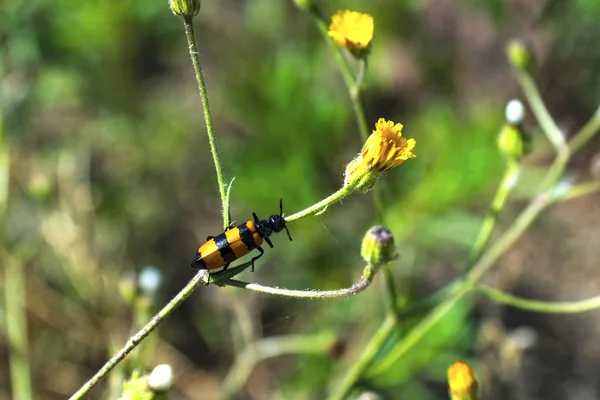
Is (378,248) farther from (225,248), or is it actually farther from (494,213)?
(494,213)

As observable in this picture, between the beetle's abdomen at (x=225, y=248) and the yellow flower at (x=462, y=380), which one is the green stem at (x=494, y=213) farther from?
the beetle's abdomen at (x=225, y=248)

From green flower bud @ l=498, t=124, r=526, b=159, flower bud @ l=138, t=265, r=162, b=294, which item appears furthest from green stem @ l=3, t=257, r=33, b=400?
green flower bud @ l=498, t=124, r=526, b=159

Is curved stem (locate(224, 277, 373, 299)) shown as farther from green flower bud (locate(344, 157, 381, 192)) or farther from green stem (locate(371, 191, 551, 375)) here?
green stem (locate(371, 191, 551, 375))

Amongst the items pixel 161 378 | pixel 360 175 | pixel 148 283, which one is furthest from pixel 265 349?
pixel 360 175

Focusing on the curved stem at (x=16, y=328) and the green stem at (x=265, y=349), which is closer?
the green stem at (x=265, y=349)

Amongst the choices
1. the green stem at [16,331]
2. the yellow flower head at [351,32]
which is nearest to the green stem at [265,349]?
the green stem at [16,331]

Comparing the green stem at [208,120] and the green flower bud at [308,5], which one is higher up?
the green flower bud at [308,5]

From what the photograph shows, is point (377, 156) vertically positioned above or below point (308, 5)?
below
